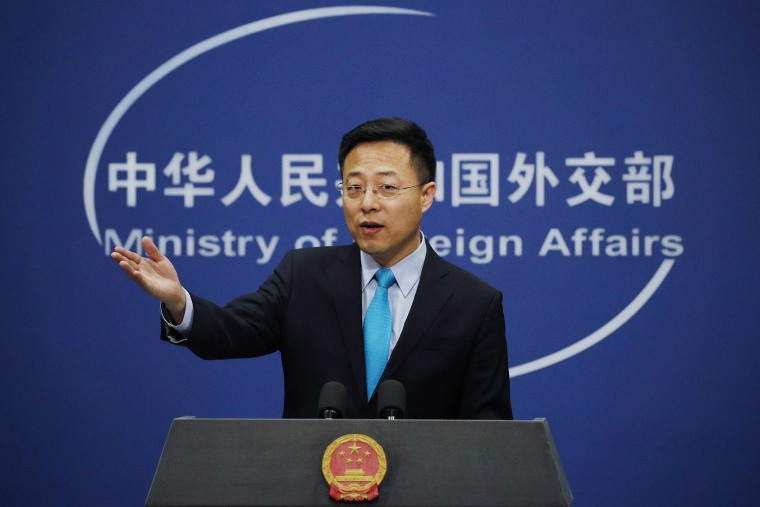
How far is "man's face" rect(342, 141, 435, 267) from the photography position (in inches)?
81.9

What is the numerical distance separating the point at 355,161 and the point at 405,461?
85 centimetres

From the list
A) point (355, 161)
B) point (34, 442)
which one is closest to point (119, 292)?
point (34, 442)

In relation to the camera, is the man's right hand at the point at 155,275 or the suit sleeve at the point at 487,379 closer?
the man's right hand at the point at 155,275

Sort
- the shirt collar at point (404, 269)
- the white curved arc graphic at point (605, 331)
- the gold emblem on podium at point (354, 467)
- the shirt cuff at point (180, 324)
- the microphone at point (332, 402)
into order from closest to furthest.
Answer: the gold emblem on podium at point (354, 467)
the microphone at point (332, 402)
the shirt cuff at point (180, 324)
the shirt collar at point (404, 269)
the white curved arc graphic at point (605, 331)

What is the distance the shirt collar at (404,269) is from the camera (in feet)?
7.17

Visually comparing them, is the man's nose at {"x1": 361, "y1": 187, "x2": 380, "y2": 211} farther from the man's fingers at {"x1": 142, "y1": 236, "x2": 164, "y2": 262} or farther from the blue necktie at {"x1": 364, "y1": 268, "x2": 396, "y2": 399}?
the man's fingers at {"x1": 142, "y1": 236, "x2": 164, "y2": 262}

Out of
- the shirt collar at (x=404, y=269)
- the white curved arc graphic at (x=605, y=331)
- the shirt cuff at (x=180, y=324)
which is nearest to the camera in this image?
the shirt cuff at (x=180, y=324)

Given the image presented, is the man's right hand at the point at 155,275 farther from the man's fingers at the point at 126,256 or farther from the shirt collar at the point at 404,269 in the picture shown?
the shirt collar at the point at 404,269

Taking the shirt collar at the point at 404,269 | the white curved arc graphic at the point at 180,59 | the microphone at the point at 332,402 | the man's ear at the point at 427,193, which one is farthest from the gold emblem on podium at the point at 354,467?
the white curved arc graphic at the point at 180,59

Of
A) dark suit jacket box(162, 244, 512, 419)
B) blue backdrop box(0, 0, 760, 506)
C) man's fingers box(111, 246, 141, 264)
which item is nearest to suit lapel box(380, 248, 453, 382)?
dark suit jacket box(162, 244, 512, 419)

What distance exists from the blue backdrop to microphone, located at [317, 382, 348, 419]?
69.9 inches

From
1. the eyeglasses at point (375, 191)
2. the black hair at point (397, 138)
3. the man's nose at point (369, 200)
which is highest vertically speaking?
the black hair at point (397, 138)

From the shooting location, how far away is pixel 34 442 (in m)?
3.46

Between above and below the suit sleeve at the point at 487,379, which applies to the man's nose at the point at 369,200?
above
